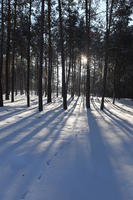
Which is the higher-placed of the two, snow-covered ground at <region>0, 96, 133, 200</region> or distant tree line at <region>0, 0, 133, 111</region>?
distant tree line at <region>0, 0, 133, 111</region>

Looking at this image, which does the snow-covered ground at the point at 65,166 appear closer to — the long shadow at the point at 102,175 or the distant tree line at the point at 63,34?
the long shadow at the point at 102,175

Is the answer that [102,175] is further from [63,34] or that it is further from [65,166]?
[63,34]

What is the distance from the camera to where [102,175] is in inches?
166

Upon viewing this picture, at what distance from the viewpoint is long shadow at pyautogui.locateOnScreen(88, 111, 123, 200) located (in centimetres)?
350

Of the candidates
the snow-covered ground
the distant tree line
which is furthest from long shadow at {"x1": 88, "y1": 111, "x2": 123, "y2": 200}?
the distant tree line

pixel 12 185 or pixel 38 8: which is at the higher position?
pixel 38 8

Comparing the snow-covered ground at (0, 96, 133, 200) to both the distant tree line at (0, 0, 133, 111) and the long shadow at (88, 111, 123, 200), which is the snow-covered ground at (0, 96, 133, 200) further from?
the distant tree line at (0, 0, 133, 111)

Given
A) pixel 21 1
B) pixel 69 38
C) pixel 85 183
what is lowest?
pixel 85 183

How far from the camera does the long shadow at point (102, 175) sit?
350 centimetres

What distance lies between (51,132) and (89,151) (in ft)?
7.52

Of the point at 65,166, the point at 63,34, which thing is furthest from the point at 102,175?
the point at 63,34

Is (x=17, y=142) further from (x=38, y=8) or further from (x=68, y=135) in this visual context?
(x=38, y=8)

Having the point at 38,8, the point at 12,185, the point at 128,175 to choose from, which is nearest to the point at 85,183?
the point at 128,175

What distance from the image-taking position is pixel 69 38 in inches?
1014
